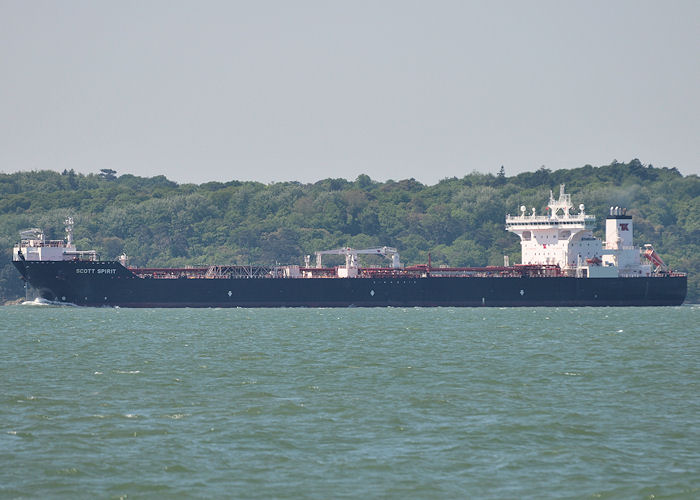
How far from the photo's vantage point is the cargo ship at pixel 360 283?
77.2 meters

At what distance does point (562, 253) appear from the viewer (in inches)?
3344

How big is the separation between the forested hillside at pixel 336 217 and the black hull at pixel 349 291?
160ft

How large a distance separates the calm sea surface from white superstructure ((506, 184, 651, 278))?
120 ft

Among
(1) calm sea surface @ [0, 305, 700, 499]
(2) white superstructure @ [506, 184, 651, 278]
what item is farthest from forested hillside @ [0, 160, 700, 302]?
(1) calm sea surface @ [0, 305, 700, 499]

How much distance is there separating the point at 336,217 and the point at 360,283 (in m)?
69.1

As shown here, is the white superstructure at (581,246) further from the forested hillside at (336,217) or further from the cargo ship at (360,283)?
the forested hillside at (336,217)

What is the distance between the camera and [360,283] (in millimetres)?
79750

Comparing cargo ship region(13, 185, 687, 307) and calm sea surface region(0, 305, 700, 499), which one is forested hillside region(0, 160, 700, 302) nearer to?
cargo ship region(13, 185, 687, 307)

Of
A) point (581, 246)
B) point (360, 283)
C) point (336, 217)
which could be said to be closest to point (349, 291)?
point (360, 283)

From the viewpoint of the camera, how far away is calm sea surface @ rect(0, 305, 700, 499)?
18.8 metres

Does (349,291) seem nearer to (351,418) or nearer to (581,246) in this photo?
(581,246)

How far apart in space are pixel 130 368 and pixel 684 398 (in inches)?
716

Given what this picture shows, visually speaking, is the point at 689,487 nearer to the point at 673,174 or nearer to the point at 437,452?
the point at 437,452

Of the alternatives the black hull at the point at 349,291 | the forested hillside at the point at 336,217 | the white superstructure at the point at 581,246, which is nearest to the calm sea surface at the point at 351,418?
the black hull at the point at 349,291
